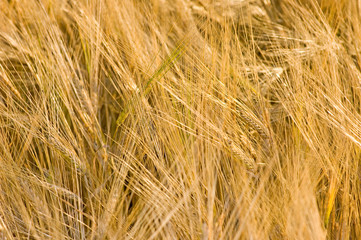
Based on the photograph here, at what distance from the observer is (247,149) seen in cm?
87

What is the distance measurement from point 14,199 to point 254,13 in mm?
894

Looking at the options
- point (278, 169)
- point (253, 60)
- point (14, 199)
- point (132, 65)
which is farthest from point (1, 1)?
point (278, 169)

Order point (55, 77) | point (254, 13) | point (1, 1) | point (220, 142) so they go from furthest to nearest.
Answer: point (254, 13) < point (1, 1) < point (55, 77) < point (220, 142)

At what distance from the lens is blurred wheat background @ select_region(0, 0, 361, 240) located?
31.3 inches

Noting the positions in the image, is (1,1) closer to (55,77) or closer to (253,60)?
(55,77)

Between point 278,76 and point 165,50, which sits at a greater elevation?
point 278,76

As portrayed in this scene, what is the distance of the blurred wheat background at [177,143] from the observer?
2.61 ft

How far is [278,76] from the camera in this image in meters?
0.95

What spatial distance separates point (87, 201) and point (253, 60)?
1.87 feet

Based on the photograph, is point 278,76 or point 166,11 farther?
point 166,11

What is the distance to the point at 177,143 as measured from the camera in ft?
2.74

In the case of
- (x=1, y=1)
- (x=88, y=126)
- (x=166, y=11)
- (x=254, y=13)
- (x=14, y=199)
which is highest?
(x=254, y=13)

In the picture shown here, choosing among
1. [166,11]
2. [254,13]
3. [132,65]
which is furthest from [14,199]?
[254,13]

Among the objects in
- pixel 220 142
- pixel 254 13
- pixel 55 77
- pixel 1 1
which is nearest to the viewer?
pixel 220 142
